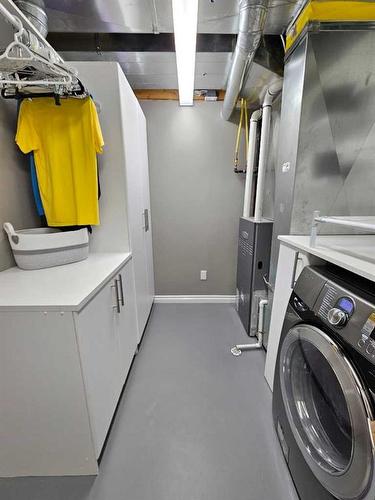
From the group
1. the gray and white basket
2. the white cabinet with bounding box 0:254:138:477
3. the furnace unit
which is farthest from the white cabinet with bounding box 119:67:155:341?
the furnace unit

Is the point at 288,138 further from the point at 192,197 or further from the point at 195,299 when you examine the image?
the point at 195,299

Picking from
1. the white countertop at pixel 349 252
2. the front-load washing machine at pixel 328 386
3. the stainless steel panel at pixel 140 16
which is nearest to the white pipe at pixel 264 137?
the stainless steel panel at pixel 140 16

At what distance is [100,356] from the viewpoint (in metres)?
1.15

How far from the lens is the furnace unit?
6.55 feet

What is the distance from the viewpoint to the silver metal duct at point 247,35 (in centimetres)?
119

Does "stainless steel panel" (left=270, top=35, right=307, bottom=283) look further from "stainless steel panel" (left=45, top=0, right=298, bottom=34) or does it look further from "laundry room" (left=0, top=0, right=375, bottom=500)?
"stainless steel panel" (left=45, top=0, right=298, bottom=34)

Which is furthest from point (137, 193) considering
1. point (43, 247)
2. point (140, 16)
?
point (140, 16)

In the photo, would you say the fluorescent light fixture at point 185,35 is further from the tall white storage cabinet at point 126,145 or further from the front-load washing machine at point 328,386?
the front-load washing machine at point 328,386

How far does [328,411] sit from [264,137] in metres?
1.98

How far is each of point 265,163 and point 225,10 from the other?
108cm

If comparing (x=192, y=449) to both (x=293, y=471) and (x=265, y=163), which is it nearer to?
(x=293, y=471)

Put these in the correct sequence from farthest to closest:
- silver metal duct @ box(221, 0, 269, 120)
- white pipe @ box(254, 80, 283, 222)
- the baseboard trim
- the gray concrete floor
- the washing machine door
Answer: the baseboard trim < white pipe @ box(254, 80, 283, 222) < silver metal duct @ box(221, 0, 269, 120) < the gray concrete floor < the washing machine door

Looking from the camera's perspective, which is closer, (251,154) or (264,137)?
(264,137)

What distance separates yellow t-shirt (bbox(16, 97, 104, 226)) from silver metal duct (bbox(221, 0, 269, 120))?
1.00 metres
